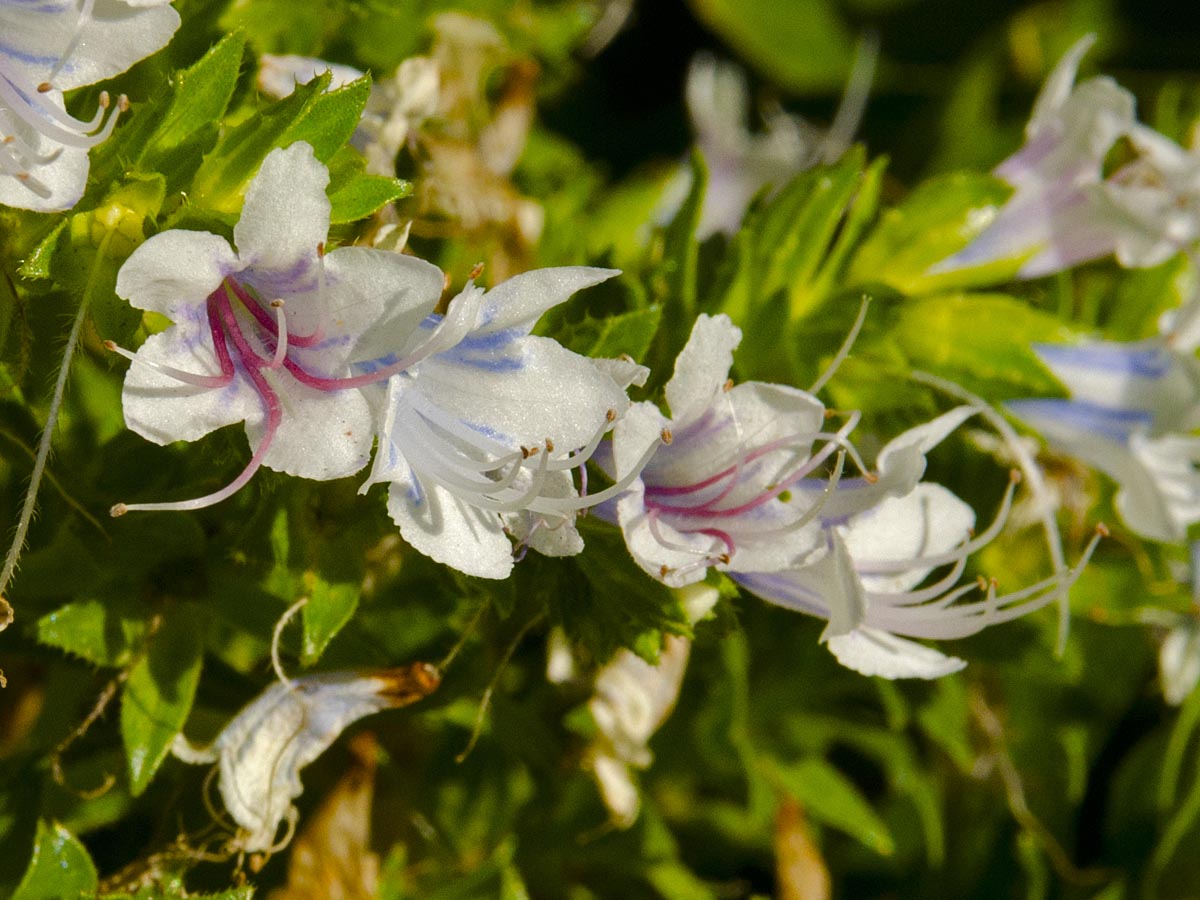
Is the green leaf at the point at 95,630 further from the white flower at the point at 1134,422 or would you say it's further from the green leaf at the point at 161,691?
the white flower at the point at 1134,422

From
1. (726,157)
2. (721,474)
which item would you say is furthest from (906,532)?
(726,157)

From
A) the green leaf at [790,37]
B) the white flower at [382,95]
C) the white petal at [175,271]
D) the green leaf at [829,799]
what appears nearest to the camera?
the white petal at [175,271]

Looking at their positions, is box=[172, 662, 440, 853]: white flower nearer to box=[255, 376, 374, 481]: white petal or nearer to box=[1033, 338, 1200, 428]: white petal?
box=[255, 376, 374, 481]: white petal

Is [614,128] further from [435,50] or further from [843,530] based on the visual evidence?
[843,530]

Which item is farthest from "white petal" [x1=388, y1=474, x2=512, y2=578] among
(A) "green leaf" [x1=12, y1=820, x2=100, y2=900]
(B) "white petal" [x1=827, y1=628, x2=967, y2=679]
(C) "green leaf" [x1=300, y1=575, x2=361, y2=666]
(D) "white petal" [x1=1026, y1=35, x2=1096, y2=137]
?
(D) "white petal" [x1=1026, y1=35, x2=1096, y2=137]

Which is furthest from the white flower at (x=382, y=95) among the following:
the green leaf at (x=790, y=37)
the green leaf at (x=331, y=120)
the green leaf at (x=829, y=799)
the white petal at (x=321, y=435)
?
the green leaf at (x=790, y=37)

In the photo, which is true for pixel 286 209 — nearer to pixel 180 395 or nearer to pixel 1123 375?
pixel 180 395

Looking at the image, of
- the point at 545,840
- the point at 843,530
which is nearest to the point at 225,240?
the point at 843,530
